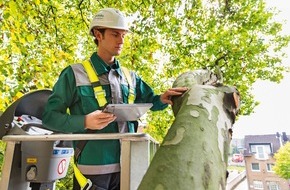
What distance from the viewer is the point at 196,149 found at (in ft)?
2.67

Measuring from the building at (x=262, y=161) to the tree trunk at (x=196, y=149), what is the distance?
31.0 metres

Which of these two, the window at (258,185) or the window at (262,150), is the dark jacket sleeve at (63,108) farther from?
the window at (262,150)

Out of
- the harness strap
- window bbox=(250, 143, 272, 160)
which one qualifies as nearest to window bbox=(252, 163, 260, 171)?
window bbox=(250, 143, 272, 160)

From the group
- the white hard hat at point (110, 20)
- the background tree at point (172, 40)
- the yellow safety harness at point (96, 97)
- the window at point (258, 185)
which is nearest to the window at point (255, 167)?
the window at point (258, 185)

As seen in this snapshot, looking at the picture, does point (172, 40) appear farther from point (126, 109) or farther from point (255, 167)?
point (255, 167)

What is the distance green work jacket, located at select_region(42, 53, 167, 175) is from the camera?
5.58 feet

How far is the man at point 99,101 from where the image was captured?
1.68 metres

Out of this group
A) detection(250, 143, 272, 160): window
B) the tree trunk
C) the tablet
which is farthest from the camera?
detection(250, 143, 272, 160): window

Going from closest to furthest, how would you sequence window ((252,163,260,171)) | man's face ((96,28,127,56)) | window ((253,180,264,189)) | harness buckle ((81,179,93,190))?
1. harness buckle ((81,179,93,190))
2. man's face ((96,28,127,56))
3. window ((253,180,264,189))
4. window ((252,163,260,171))

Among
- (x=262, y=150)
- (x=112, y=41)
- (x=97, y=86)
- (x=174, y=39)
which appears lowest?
(x=262, y=150)

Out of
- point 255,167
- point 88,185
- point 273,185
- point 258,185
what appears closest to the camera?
point 88,185

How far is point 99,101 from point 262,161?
32.5m

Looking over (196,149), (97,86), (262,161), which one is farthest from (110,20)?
(262,161)

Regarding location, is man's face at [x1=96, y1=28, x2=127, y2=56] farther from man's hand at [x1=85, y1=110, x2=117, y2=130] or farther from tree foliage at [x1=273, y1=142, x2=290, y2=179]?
tree foliage at [x1=273, y1=142, x2=290, y2=179]
